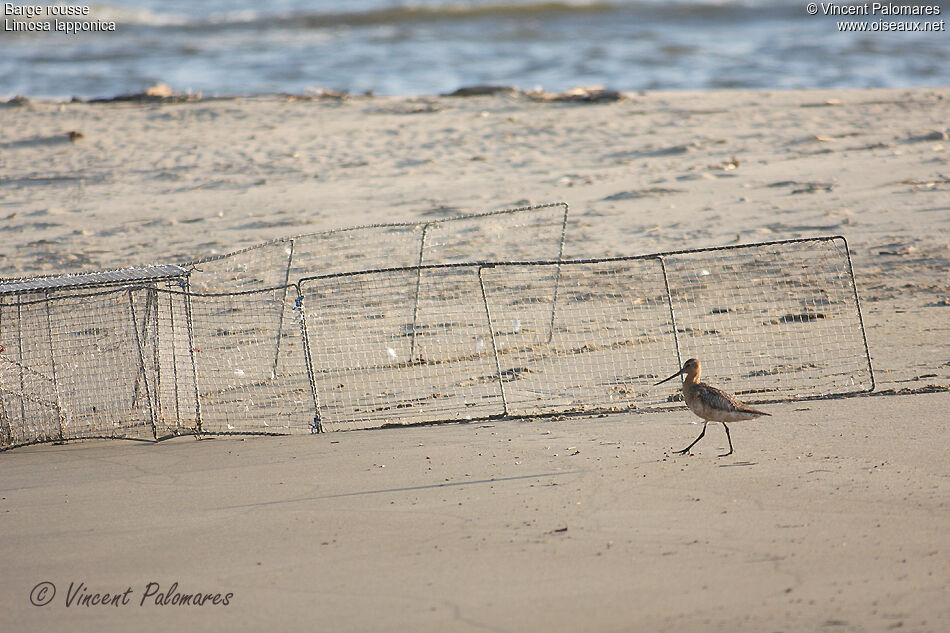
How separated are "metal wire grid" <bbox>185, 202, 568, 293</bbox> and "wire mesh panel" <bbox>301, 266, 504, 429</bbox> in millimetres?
437

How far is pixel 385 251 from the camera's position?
11.2 metres

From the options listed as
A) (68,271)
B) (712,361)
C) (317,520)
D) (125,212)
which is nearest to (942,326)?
(712,361)

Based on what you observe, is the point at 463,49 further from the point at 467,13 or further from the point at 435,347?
the point at 435,347

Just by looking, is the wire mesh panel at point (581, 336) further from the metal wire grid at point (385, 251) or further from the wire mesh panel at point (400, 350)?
the metal wire grid at point (385, 251)

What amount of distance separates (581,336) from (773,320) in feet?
5.98

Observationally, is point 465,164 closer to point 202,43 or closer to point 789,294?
point 789,294

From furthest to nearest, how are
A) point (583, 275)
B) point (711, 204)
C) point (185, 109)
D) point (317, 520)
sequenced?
1. point (185, 109)
2. point (711, 204)
3. point (583, 275)
4. point (317, 520)

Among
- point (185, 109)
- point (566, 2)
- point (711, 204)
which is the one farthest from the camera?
point (566, 2)

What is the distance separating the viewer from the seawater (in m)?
22.4

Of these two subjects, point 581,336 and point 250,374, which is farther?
point 581,336

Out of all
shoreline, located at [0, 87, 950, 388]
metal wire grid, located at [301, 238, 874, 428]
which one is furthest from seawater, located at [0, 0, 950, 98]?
metal wire grid, located at [301, 238, 874, 428]

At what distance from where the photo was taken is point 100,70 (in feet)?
84.7

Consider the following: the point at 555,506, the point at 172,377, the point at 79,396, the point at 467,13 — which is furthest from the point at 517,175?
→ the point at 467,13

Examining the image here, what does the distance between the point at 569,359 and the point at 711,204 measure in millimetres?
4730
